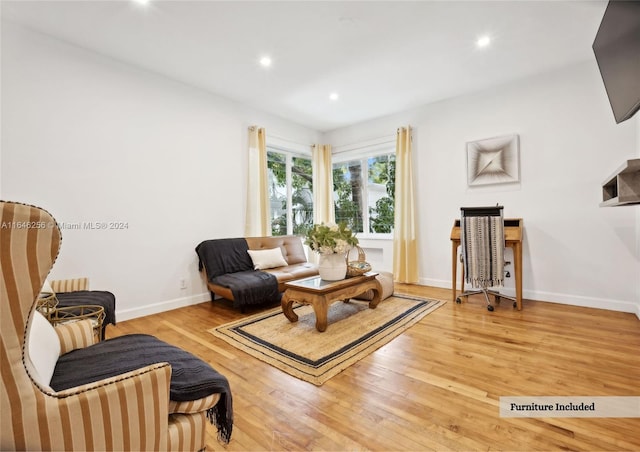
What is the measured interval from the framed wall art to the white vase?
240cm

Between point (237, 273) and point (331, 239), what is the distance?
1.51 meters

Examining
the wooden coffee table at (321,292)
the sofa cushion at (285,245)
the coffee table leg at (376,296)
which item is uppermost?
the sofa cushion at (285,245)

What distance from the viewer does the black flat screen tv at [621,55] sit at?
167 cm

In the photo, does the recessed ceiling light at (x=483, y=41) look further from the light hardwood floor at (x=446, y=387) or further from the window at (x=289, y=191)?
the window at (x=289, y=191)

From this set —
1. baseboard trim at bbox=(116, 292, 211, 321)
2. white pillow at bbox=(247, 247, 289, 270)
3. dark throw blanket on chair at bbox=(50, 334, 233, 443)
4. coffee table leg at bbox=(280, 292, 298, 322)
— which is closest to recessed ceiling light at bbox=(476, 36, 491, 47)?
coffee table leg at bbox=(280, 292, 298, 322)

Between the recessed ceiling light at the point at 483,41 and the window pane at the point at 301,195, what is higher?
the recessed ceiling light at the point at 483,41

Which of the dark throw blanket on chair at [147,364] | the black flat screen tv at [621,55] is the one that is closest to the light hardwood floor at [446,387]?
the dark throw blanket on chair at [147,364]

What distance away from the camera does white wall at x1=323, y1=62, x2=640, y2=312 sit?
3.22 m

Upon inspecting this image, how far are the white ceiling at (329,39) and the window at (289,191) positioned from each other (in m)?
1.38

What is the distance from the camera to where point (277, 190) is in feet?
16.9

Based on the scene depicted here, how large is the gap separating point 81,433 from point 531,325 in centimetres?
330

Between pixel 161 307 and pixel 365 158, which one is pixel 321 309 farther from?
pixel 365 158

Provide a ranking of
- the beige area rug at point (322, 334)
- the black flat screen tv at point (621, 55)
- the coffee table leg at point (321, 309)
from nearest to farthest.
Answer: the black flat screen tv at point (621, 55) < the beige area rug at point (322, 334) < the coffee table leg at point (321, 309)

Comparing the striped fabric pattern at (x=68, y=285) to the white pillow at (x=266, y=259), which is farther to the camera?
the white pillow at (x=266, y=259)
